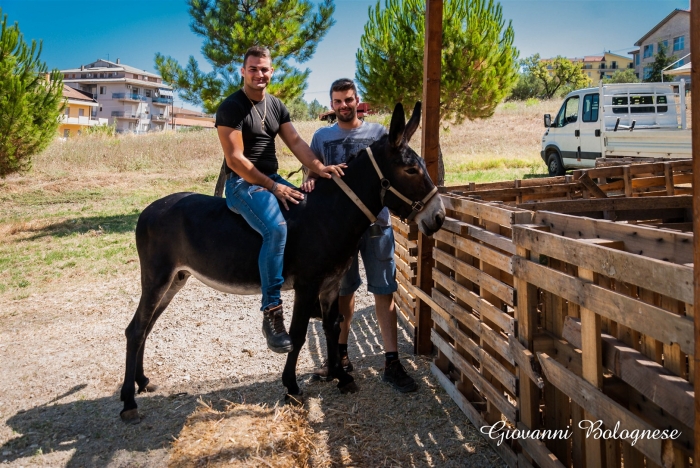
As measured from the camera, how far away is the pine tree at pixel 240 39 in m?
16.6

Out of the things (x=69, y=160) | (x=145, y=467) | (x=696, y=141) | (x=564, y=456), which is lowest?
(x=145, y=467)

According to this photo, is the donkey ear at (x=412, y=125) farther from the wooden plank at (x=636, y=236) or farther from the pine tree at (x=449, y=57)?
the pine tree at (x=449, y=57)

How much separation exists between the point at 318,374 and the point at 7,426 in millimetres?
2658

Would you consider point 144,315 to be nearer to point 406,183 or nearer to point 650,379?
point 406,183

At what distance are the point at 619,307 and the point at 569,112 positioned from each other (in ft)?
57.5

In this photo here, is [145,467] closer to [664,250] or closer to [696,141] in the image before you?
[664,250]

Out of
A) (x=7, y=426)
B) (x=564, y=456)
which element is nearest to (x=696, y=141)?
(x=564, y=456)

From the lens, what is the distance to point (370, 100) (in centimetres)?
1970

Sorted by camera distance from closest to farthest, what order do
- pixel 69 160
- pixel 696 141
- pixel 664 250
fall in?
pixel 696 141
pixel 664 250
pixel 69 160

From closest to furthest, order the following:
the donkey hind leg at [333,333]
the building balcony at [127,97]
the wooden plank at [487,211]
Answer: the wooden plank at [487,211], the donkey hind leg at [333,333], the building balcony at [127,97]

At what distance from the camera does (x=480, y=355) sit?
12.9ft

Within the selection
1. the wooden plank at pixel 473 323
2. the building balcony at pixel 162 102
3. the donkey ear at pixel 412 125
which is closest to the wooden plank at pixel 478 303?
the wooden plank at pixel 473 323

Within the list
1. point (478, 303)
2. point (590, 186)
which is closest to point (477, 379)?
point (478, 303)

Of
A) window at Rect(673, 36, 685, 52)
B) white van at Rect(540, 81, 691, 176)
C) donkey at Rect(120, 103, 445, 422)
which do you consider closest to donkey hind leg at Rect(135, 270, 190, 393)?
donkey at Rect(120, 103, 445, 422)
